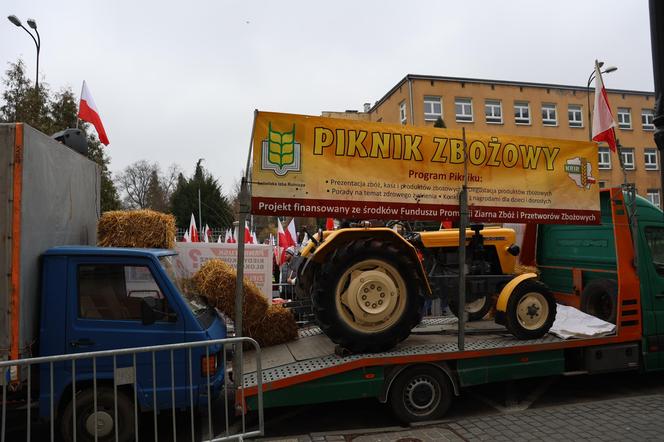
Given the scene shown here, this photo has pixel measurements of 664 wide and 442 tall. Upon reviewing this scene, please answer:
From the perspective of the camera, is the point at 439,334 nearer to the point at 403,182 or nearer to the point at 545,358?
the point at 545,358

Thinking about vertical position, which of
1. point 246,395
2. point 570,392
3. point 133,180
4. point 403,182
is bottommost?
point 570,392

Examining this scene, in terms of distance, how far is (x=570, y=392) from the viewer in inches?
235

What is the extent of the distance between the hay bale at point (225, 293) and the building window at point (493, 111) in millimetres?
32955

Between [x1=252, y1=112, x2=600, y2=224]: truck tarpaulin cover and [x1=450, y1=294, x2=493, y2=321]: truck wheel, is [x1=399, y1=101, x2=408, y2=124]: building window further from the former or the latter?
[x1=252, y1=112, x2=600, y2=224]: truck tarpaulin cover

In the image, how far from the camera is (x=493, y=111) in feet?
116

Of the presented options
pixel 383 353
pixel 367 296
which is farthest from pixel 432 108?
pixel 383 353

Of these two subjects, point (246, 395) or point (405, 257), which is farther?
point (405, 257)

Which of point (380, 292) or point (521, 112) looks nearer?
point (380, 292)

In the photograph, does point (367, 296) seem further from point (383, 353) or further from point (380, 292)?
point (383, 353)

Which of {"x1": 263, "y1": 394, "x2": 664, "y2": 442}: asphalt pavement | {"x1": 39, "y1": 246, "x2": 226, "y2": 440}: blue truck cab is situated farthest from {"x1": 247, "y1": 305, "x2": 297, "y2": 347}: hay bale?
{"x1": 263, "y1": 394, "x2": 664, "y2": 442}: asphalt pavement

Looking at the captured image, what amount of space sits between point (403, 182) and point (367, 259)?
91cm

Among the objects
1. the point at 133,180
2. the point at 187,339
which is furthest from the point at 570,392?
the point at 133,180

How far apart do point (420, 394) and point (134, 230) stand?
3890mm

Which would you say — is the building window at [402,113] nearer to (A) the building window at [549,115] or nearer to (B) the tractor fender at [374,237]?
(A) the building window at [549,115]
